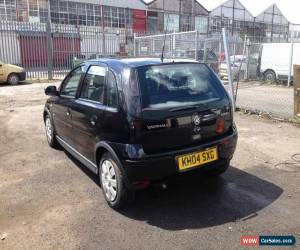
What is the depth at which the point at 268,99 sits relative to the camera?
11867 millimetres

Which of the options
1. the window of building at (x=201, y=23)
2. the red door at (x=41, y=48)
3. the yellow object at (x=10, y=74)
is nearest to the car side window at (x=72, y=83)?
the yellow object at (x=10, y=74)

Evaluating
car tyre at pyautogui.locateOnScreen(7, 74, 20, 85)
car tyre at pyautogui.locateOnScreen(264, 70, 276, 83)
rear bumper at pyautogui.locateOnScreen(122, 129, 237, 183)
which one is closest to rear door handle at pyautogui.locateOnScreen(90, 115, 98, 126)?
rear bumper at pyautogui.locateOnScreen(122, 129, 237, 183)

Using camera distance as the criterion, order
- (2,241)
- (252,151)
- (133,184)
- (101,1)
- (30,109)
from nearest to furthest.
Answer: (2,241)
(133,184)
(252,151)
(30,109)
(101,1)

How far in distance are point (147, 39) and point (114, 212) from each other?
1557 cm

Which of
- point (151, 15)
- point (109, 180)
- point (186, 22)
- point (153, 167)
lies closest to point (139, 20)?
point (151, 15)

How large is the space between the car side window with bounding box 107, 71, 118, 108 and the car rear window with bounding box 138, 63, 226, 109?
301 mm

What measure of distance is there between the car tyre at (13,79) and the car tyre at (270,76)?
12590mm

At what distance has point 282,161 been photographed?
5.23 metres

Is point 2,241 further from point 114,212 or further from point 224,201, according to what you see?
point 224,201

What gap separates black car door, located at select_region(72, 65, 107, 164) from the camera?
3.83 m

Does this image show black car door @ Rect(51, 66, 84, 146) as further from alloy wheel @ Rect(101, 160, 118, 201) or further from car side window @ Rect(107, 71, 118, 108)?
alloy wheel @ Rect(101, 160, 118, 201)

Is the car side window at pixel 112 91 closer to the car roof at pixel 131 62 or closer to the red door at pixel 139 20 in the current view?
the car roof at pixel 131 62

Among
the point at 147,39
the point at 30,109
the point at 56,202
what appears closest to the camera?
the point at 56,202

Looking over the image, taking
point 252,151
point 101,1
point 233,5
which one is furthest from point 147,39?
point 233,5
